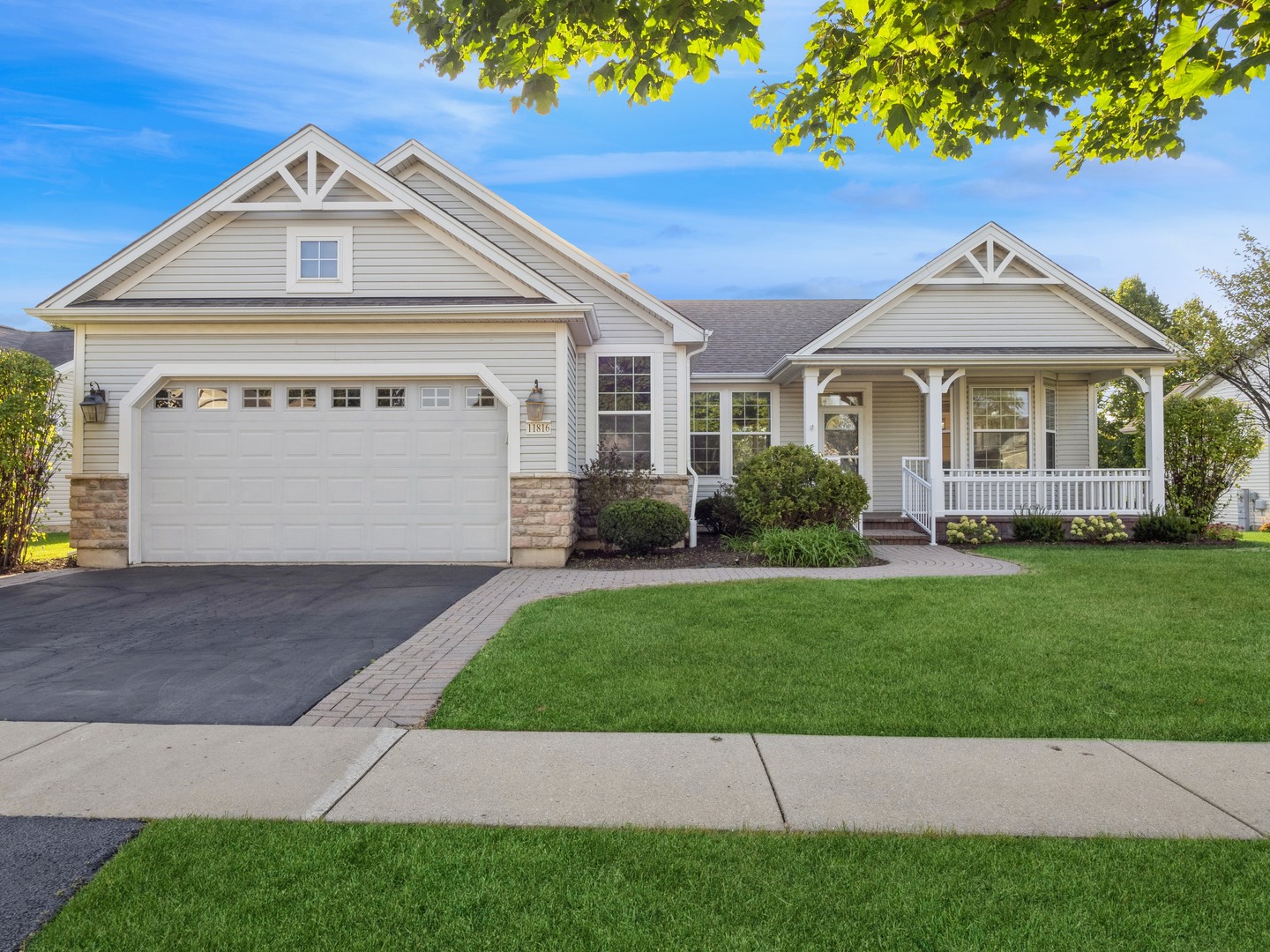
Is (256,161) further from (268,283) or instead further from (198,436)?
(198,436)

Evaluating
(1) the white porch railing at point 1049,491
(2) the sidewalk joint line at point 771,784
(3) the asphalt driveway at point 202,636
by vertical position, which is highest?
(1) the white porch railing at point 1049,491

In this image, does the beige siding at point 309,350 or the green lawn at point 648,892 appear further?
the beige siding at point 309,350

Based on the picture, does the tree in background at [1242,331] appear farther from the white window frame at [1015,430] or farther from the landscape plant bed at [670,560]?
the landscape plant bed at [670,560]

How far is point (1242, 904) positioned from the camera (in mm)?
2406

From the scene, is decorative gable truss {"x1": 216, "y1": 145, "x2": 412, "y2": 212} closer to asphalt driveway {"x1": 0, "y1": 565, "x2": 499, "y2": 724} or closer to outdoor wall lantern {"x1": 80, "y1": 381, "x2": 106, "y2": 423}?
outdoor wall lantern {"x1": 80, "y1": 381, "x2": 106, "y2": 423}

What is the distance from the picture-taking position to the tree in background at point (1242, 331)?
18.1m

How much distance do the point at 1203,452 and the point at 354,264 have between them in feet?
53.7

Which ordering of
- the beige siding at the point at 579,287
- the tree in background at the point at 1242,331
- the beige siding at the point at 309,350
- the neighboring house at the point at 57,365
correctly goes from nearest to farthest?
1. the beige siding at the point at 309,350
2. the beige siding at the point at 579,287
3. the neighboring house at the point at 57,365
4. the tree in background at the point at 1242,331

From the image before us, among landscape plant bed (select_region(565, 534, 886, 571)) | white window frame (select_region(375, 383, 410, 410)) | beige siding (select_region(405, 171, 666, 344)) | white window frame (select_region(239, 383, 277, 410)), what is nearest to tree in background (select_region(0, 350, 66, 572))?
white window frame (select_region(239, 383, 277, 410))

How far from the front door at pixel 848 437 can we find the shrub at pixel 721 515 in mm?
3009

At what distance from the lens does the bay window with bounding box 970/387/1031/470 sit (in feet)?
52.2

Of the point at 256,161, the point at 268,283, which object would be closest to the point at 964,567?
the point at 268,283

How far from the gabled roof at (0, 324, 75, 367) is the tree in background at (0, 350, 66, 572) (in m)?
11.6

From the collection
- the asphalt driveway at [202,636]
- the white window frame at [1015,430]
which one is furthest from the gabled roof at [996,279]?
the asphalt driveway at [202,636]
